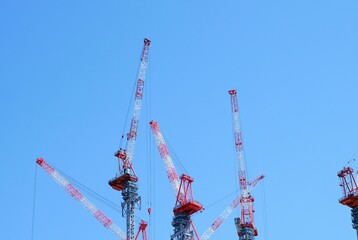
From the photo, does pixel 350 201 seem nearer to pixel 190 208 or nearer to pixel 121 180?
pixel 190 208

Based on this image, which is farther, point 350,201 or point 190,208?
point 190,208

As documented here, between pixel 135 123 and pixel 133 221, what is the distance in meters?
28.6

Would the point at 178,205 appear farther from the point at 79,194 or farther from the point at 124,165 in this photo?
the point at 79,194

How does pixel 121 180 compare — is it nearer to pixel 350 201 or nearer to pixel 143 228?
pixel 143 228

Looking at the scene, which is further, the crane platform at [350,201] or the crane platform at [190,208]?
the crane platform at [190,208]

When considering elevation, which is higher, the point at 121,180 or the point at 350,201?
the point at 121,180

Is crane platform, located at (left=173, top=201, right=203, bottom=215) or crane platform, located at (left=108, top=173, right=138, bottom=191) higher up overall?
crane platform, located at (left=108, top=173, right=138, bottom=191)

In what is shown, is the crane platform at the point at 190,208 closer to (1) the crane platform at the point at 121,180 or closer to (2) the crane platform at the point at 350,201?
(1) the crane platform at the point at 121,180

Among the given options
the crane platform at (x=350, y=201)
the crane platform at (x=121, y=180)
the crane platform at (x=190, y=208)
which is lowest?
the crane platform at (x=350, y=201)

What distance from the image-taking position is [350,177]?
150875mm

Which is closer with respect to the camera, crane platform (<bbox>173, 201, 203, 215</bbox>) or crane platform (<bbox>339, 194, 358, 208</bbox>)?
crane platform (<bbox>339, 194, 358, 208</bbox>)

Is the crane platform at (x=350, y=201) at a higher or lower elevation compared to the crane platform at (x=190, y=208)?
lower

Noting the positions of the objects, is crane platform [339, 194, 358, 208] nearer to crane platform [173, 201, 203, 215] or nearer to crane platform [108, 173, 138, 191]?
crane platform [173, 201, 203, 215]

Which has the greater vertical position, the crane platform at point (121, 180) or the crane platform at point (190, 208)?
the crane platform at point (121, 180)
